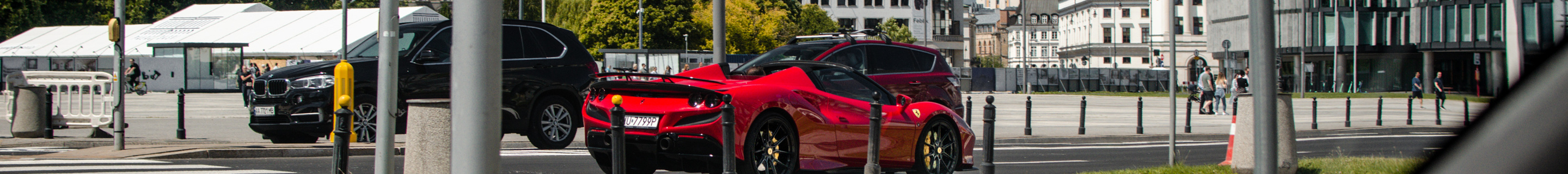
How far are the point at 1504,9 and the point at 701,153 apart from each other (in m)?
6.64

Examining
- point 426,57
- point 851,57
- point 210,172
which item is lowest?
point 210,172

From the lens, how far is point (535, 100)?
11.9 metres

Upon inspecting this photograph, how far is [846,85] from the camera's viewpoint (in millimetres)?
10523

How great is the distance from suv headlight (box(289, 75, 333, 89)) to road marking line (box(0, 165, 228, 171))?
1.45m

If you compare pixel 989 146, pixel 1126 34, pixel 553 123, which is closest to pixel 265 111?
pixel 553 123

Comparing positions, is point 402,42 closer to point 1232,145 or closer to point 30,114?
point 30,114

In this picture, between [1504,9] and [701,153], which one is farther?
[701,153]

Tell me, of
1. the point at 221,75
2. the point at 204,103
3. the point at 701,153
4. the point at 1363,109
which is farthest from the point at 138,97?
the point at 1363,109

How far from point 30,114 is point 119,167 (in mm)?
4674

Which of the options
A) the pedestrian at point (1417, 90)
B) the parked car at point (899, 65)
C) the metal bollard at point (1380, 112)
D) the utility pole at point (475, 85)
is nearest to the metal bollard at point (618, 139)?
the utility pole at point (475, 85)

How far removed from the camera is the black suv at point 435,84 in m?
11.3

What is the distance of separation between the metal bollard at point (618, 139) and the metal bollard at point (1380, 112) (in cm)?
553

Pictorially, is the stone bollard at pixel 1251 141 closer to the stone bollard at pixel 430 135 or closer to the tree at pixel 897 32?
the stone bollard at pixel 430 135

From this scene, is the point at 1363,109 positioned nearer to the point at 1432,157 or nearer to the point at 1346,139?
the point at 1346,139
